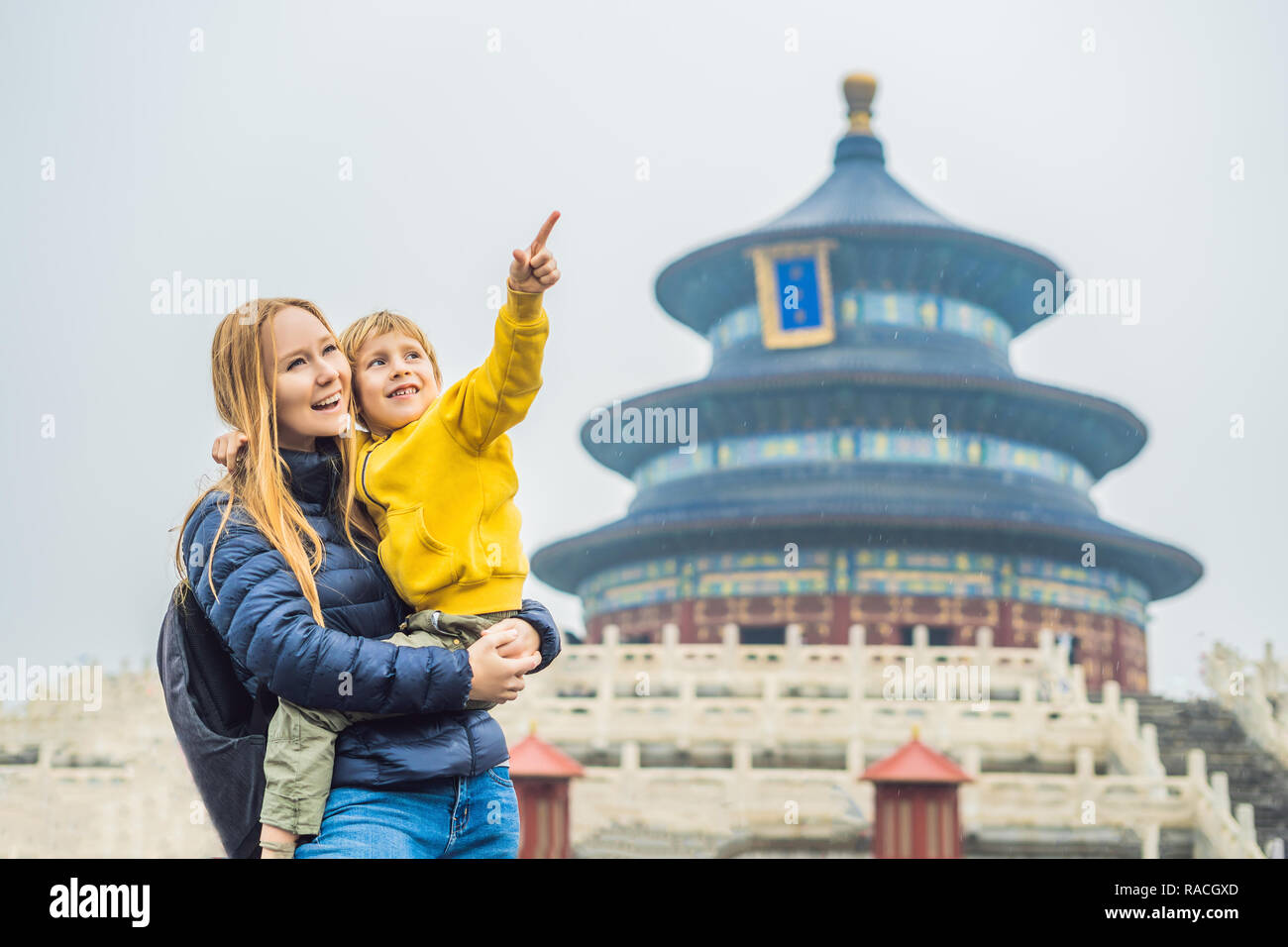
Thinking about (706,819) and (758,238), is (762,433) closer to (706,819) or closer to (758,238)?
(758,238)

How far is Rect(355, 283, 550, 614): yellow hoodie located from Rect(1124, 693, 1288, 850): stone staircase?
440 inches

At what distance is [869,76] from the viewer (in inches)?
938

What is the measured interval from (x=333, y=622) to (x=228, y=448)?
0.30m

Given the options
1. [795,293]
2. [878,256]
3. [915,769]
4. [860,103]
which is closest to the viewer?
[915,769]

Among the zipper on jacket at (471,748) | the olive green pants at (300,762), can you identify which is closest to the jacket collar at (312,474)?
the olive green pants at (300,762)

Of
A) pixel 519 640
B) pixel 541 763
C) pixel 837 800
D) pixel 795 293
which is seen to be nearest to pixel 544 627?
pixel 519 640

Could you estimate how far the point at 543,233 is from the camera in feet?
6.85

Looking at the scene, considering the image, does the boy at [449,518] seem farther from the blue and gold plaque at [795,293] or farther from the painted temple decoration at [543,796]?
the blue and gold plaque at [795,293]

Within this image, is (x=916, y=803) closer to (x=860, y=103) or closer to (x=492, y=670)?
(x=492, y=670)

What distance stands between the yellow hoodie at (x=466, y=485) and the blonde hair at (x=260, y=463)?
10 cm

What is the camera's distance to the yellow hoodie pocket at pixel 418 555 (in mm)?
2188

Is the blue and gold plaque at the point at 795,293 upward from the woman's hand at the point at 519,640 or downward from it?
upward
